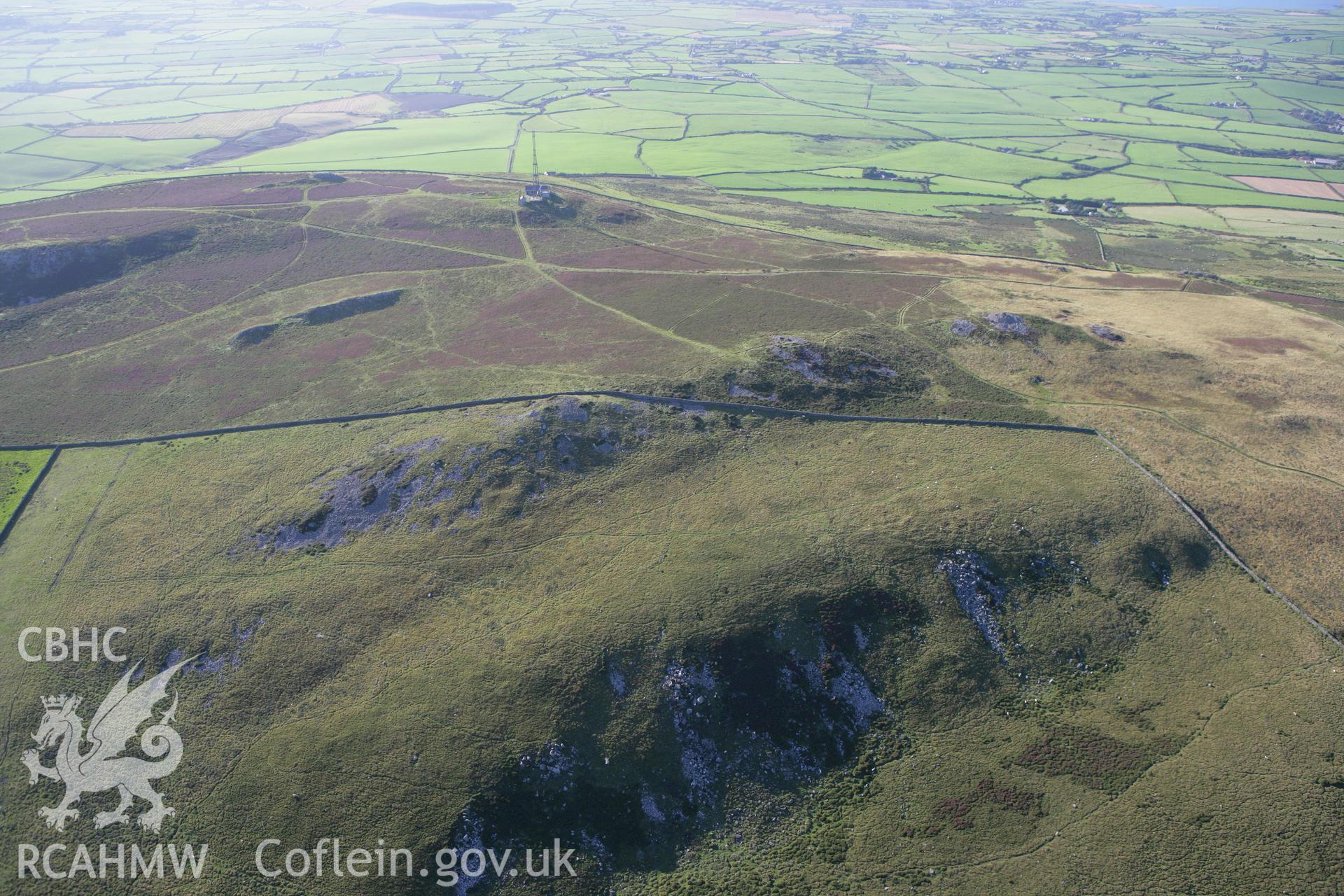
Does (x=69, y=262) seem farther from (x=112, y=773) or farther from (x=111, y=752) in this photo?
(x=112, y=773)

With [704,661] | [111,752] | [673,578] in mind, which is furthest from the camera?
[673,578]

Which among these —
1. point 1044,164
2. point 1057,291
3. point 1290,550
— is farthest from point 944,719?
point 1044,164

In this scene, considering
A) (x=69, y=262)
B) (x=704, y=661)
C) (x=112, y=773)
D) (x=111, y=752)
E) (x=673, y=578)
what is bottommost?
(x=112, y=773)

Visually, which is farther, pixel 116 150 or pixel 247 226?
pixel 116 150

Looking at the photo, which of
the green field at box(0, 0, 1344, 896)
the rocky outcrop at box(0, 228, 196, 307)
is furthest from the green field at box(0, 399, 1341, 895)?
the rocky outcrop at box(0, 228, 196, 307)

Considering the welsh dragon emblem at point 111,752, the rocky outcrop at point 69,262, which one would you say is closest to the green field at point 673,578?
the welsh dragon emblem at point 111,752

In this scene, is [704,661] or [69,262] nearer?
[704,661]

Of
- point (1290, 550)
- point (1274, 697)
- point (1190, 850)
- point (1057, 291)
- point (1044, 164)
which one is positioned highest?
point (1044, 164)

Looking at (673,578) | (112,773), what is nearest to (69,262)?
(112,773)

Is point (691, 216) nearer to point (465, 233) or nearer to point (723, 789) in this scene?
point (465, 233)
